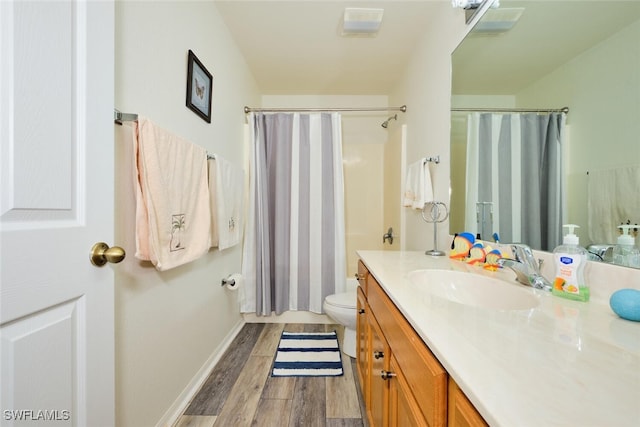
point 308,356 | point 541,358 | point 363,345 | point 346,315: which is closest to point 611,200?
point 541,358

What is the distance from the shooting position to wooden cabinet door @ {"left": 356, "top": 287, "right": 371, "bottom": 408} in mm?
1113

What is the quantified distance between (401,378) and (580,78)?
101 cm

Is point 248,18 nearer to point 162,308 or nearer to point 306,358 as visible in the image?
point 162,308

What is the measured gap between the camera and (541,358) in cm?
40

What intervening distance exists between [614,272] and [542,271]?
196 mm

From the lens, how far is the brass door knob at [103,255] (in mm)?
604

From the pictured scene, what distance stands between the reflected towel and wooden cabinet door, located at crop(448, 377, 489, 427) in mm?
667

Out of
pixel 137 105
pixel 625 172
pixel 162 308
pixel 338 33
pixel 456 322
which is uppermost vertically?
pixel 338 33

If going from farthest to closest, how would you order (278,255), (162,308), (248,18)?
(278,255)
(248,18)
(162,308)

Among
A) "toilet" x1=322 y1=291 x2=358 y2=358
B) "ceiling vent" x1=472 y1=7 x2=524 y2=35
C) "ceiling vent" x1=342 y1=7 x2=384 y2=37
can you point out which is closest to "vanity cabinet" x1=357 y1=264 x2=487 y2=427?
"toilet" x1=322 y1=291 x2=358 y2=358

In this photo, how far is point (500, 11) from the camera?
3.33ft

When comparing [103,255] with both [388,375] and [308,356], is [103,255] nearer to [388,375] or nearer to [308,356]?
[388,375]

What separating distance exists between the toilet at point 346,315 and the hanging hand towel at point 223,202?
84 cm

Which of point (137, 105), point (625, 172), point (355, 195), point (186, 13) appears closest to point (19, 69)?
point (137, 105)
